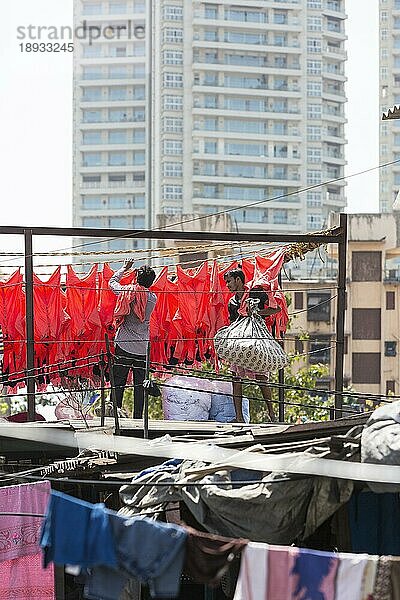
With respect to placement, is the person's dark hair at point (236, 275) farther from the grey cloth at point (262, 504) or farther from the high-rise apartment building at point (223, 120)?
the high-rise apartment building at point (223, 120)

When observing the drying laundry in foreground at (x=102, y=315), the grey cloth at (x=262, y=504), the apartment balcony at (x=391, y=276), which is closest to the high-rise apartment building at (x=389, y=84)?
the apartment balcony at (x=391, y=276)

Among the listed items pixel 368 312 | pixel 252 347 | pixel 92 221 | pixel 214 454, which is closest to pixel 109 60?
pixel 92 221

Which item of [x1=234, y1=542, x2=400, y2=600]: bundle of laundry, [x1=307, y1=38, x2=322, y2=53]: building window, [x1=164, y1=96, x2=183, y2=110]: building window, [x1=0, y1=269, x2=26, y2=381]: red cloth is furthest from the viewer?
[x1=307, y1=38, x2=322, y2=53]: building window

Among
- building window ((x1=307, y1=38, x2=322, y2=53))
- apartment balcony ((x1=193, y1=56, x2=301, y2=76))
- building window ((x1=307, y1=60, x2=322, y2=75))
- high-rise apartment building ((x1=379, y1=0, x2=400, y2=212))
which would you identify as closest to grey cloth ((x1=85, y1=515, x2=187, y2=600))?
Result: apartment balcony ((x1=193, y1=56, x2=301, y2=76))

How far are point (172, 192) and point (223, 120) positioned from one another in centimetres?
698

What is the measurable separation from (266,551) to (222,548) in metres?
0.23

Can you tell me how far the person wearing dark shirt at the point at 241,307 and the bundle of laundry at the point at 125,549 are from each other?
437 cm

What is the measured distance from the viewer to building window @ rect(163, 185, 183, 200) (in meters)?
79.1

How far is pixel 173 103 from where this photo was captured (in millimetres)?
81875

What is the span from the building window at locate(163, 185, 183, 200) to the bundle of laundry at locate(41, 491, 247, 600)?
73153mm

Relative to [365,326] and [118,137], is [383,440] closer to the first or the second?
[365,326]

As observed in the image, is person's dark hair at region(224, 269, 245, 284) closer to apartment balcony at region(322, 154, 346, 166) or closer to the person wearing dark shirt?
the person wearing dark shirt

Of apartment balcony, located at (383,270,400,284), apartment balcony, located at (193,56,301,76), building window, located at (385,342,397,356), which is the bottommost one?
building window, located at (385,342,397,356)

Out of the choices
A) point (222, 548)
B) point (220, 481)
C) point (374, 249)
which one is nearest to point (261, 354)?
point (220, 481)
